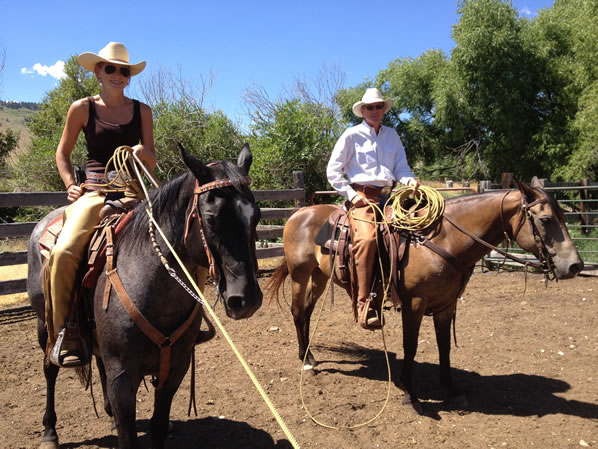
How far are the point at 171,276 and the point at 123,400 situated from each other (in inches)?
26.7

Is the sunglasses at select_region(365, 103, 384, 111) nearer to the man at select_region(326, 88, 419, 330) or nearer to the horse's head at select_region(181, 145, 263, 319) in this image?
the man at select_region(326, 88, 419, 330)

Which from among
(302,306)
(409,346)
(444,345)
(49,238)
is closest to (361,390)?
(409,346)

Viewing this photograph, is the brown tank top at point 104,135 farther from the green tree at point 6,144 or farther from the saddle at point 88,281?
the green tree at point 6,144

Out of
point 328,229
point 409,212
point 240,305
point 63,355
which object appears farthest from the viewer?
point 328,229

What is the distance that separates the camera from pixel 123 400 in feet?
7.26

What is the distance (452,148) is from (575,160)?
9.54 m

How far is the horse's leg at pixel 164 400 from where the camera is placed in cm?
253

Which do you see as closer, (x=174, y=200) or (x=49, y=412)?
(x=174, y=200)

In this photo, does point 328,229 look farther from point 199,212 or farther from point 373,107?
point 199,212

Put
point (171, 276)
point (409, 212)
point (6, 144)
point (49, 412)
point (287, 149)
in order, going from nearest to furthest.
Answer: point (171, 276), point (49, 412), point (409, 212), point (287, 149), point (6, 144)

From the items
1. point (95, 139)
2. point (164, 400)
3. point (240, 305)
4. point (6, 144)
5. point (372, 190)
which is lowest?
point (164, 400)

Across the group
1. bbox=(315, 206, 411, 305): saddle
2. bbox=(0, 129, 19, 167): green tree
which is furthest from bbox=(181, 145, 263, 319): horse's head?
bbox=(0, 129, 19, 167): green tree

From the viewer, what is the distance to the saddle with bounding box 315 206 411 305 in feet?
12.8

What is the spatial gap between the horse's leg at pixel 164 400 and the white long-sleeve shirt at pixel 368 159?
236 centimetres
